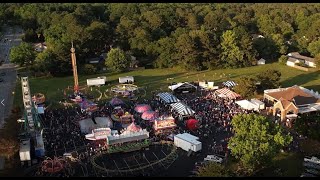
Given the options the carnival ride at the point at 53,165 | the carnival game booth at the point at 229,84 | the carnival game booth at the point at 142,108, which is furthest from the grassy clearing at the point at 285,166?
the carnival game booth at the point at 229,84

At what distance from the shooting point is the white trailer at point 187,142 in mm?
31172

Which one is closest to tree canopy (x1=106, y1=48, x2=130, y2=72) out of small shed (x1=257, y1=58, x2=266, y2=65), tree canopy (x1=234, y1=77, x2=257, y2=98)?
tree canopy (x1=234, y1=77, x2=257, y2=98)

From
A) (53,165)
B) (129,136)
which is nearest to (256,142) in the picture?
(129,136)

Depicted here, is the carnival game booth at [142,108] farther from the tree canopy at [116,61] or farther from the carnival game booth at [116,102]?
the tree canopy at [116,61]

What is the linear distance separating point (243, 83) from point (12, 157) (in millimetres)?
23921

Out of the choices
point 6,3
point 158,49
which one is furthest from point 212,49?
point 6,3

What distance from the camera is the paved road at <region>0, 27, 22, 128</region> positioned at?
4200 centimetres

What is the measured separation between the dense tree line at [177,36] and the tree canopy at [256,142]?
1076 inches

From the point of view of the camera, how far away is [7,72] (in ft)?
183

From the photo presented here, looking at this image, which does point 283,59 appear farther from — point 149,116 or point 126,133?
point 126,133

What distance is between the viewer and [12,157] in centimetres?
2984

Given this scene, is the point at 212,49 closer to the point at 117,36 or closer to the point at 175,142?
the point at 117,36

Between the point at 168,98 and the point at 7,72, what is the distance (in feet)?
81.4

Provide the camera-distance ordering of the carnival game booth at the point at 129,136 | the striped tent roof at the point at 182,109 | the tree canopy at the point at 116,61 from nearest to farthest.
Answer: the carnival game booth at the point at 129,136, the striped tent roof at the point at 182,109, the tree canopy at the point at 116,61
